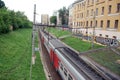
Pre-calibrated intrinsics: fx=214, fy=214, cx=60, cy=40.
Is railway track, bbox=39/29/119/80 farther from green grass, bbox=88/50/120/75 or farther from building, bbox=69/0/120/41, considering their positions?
building, bbox=69/0/120/41

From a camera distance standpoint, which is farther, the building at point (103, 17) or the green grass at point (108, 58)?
Answer: the building at point (103, 17)

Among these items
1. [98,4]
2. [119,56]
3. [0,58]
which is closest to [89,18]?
[98,4]

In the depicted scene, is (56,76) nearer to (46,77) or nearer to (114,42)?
(46,77)

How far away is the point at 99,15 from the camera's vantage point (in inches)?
1700

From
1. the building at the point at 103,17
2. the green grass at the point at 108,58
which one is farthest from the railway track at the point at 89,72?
the building at the point at 103,17

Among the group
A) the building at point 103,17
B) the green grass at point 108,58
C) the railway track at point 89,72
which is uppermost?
the building at point 103,17

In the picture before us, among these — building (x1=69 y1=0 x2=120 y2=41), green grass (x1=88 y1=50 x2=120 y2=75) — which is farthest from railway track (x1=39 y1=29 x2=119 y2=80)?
building (x1=69 y1=0 x2=120 y2=41)

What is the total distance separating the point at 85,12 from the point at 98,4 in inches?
409

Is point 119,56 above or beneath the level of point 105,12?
beneath

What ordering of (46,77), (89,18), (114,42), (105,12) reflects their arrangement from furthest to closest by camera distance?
(89,18) → (105,12) → (114,42) → (46,77)

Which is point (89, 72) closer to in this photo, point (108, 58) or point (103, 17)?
point (108, 58)

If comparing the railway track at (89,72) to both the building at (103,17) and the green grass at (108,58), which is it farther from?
the building at (103,17)

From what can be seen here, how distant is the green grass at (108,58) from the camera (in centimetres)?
2186

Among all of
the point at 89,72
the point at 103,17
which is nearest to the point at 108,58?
the point at 89,72
